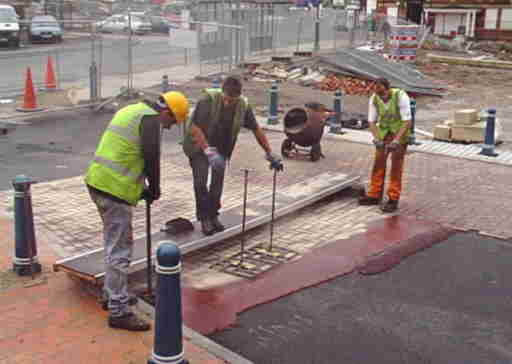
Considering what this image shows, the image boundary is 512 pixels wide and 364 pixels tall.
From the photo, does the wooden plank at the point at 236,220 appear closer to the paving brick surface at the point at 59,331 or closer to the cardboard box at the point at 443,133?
the paving brick surface at the point at 59,331

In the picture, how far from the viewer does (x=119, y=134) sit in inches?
199

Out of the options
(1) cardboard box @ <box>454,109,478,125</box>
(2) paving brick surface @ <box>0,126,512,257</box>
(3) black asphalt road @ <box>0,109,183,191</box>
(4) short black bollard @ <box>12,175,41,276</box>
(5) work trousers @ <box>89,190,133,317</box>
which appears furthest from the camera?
(1) cardboard box @ <box>454,109,478,125</box>

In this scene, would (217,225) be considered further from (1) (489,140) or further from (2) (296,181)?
(1) (489,140)

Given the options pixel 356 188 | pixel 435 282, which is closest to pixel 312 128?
pixel 356 188

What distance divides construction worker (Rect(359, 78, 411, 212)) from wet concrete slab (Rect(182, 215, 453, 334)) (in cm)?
52

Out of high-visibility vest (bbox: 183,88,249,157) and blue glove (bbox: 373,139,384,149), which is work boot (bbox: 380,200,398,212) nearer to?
blue glove (bbox: 373,139,384,149)

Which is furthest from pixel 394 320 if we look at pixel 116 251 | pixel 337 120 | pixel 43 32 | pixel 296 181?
pixel 43 32

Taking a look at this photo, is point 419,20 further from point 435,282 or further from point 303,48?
point 435,282

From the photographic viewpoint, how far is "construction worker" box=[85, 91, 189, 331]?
503cm

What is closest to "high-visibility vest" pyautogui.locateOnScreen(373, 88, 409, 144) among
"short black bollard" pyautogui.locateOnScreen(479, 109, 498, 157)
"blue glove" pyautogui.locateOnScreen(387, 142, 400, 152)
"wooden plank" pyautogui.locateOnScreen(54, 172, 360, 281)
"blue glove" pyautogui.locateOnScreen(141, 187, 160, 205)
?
"blue glove" pyautogui.locateOnScreen(387, 142, 400, 152)

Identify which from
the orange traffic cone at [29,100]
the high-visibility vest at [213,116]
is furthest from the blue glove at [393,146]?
the orange traffic cone at [29,100]

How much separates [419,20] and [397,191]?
4104 cm

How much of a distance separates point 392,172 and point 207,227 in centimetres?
299

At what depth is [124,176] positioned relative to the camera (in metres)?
5.06
